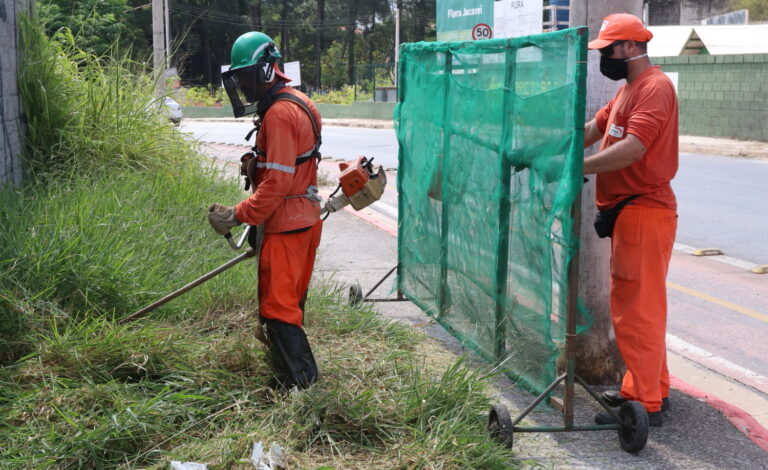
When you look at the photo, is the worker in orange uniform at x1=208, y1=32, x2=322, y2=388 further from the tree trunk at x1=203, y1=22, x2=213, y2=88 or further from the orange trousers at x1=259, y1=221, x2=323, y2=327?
the tree trunk at x1=203, y1=22, x2=213, y2=88

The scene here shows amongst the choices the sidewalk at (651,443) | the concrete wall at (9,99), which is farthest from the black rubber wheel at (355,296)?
the concrete wall at (9,99)

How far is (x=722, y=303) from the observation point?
721cm

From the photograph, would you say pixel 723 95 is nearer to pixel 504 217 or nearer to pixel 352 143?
pixel 352 143

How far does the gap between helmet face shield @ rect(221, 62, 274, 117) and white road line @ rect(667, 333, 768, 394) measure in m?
3.31

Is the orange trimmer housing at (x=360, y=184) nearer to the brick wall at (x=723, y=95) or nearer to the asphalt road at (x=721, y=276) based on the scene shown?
the asphalt road at (x=721, y=276)

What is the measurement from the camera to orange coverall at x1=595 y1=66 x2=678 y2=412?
431 cm

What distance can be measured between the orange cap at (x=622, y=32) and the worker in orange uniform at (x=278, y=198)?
1.49 m

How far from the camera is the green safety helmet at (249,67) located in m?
4.27

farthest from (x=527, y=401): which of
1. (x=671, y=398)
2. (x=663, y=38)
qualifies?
(x=663, y=38)

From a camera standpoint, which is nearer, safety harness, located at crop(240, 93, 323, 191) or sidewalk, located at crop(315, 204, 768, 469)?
sidewalk, located at crop(315, 204, 768, 469)

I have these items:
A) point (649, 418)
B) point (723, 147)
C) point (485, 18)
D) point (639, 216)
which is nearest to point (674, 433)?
point (649, 418)

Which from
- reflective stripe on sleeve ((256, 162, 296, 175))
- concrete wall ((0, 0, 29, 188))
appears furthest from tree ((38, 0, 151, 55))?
reflective stripe on sleeve ((256, 162, 296, 175))

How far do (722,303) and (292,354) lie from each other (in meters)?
4.30

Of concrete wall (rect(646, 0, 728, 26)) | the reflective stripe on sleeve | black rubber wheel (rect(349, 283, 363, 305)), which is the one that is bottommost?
black rubber wheel (rect(349, 283, 363, 305))
